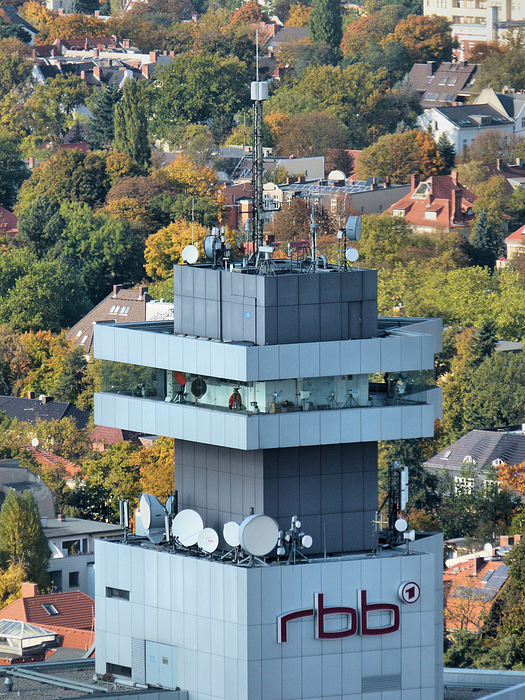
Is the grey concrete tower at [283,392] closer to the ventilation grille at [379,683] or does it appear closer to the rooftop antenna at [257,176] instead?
the rooftop antenna at [257,176]

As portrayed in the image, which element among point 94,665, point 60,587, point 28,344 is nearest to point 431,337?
point 94,665

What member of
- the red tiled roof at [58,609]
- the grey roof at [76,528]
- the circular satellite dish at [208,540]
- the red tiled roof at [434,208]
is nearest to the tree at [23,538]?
the red tiled roof at [58,609]

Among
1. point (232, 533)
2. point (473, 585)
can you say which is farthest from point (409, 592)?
point (473, 585)

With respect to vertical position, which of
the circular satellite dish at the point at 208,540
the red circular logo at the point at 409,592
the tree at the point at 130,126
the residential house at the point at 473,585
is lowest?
the residential house at the point at 473,585

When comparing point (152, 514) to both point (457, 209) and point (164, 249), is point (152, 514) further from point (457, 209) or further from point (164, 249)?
point (457, 209)

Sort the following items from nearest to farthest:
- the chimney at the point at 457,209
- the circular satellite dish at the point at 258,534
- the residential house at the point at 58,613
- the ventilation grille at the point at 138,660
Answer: the circular satellite dish at the point at 258,534 → the ventilation grille at the point at 138,660 → the residential house at the point at 58,613 → the chimney at the point at 457,209

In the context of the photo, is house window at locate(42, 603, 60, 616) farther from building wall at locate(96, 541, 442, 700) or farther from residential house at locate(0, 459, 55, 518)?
building wall at locate(96, 541, 442, 700)

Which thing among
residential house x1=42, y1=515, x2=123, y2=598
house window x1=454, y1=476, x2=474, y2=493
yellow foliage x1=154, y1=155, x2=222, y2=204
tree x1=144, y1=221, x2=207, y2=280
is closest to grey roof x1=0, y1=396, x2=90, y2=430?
house window x1=454, y1=476, x2=474, y2=493
